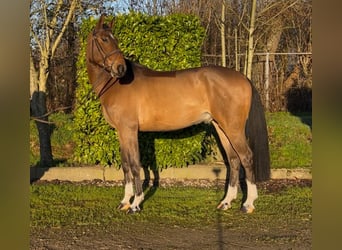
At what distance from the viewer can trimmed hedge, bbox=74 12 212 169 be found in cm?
668

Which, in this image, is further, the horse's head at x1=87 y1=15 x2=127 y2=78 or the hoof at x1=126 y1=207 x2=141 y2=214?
the hoof at x1=126 y1=207 x2=141 y2=214

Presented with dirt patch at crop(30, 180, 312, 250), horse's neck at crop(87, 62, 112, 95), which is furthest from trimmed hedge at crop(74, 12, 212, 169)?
dirt patch at crop(30, 180, 312, 250)

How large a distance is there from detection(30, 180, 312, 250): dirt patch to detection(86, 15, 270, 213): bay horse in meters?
0.71

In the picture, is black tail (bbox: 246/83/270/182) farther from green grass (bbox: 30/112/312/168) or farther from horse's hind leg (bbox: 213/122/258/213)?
green grass (bbox: 30/112/312/168)

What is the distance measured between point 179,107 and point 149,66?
1.47 meters

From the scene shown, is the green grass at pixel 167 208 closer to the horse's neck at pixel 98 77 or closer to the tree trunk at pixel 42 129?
the tree trunk at pixel 42 129

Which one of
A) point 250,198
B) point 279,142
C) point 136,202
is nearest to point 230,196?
point 250,198

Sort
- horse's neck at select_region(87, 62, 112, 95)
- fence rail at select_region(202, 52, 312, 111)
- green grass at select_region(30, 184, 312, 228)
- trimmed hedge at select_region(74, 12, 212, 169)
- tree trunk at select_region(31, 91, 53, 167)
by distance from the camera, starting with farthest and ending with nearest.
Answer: fence rail at select_region(202, 52, 312, 111), tree trunk at select_region(31, 91, 53, 167), trimmed hedge at select_region(74, 12, 212, 169), horse's neck at select_region(87, 62, 112, 95), green grass at select_region(30, 184, 312, 228)

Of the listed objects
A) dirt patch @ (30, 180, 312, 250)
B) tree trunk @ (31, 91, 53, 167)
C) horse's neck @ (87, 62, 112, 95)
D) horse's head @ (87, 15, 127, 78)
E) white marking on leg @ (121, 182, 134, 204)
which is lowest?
dirt patch @ (30, 180, 312, 250)

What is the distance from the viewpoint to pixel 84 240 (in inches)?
165

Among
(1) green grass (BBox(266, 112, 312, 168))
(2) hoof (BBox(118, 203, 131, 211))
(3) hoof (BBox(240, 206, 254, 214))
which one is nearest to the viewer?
(3) hoof (BBox(240, 206, 254, 214))
